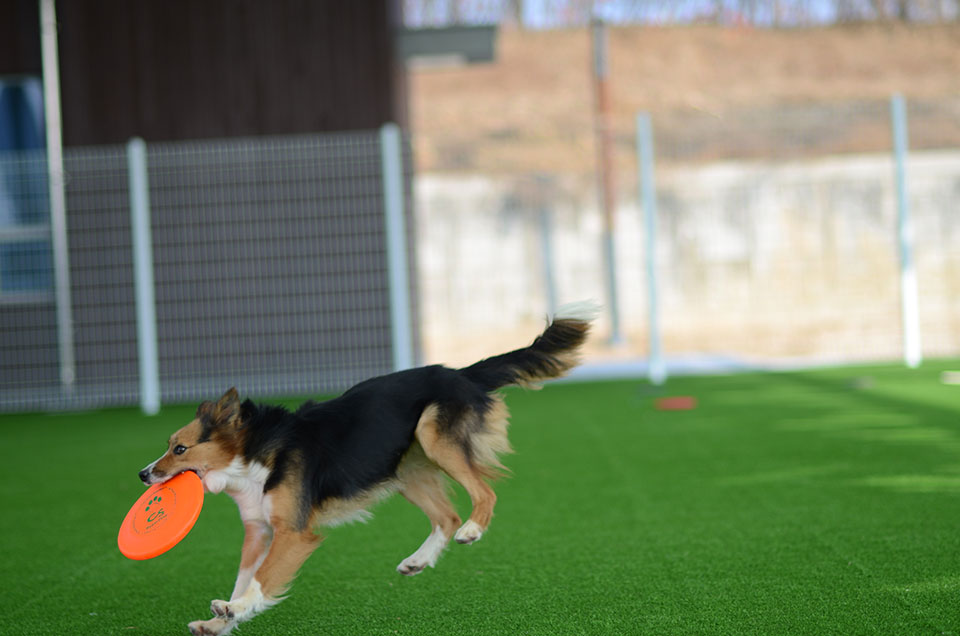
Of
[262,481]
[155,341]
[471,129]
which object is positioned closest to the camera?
[262,481]

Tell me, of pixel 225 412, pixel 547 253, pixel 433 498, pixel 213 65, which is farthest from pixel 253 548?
pixel 547 253

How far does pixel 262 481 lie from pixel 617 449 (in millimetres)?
3393

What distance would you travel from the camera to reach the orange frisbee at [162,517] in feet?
10.3

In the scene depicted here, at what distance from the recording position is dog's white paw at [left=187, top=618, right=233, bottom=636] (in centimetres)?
294

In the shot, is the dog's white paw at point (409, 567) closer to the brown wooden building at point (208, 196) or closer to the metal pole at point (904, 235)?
the brown wooden building at point (208, 196)

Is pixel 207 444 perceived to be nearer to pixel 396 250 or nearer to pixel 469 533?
pixel 469 533

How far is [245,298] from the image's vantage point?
9602mm

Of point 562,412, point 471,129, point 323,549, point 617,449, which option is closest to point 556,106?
point 471,129

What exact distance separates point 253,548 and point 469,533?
69cm

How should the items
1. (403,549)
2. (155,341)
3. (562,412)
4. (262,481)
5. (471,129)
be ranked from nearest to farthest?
(262,481) → (403,549) → (562,412) → (155,341) → (471,129)

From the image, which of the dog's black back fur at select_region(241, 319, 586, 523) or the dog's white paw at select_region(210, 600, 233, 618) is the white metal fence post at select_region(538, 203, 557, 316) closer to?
the dog's black back fur at select_region(241, 319, 586, 523)

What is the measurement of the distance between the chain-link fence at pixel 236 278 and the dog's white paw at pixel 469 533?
635cm

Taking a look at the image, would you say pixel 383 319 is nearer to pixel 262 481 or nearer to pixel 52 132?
pixel 52 132

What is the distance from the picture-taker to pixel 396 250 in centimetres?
909
